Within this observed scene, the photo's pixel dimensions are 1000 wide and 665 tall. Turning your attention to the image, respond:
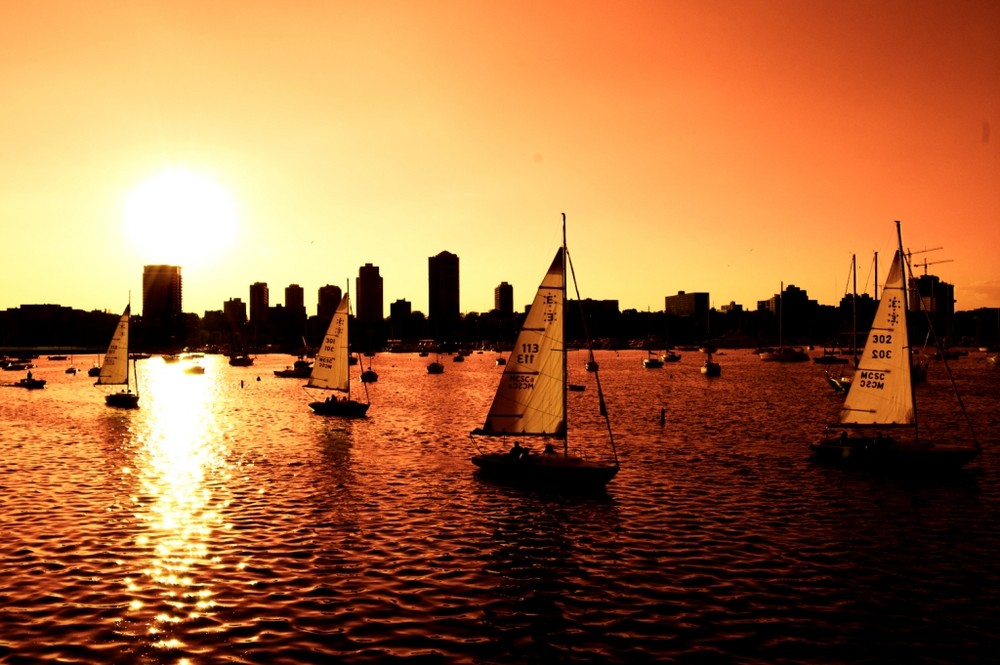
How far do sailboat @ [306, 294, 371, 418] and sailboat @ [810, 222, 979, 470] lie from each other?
4656 cm

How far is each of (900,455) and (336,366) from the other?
5192cm

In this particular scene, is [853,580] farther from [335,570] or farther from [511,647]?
[335,570]

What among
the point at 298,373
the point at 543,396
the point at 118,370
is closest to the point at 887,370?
the point at 543,396

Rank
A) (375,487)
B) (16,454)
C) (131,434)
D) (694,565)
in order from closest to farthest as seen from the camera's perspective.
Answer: (694,565)
(375,487)
(16,454)
(131,434)

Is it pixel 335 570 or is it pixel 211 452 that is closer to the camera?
pixel 335 570

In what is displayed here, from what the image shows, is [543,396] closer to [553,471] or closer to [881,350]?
[553,471]

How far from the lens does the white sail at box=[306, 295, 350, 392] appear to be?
238ft

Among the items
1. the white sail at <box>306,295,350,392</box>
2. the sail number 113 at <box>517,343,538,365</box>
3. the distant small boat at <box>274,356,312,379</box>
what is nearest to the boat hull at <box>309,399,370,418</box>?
the white sail at <box>306,295,350,392</box>

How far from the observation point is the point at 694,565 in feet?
88.8

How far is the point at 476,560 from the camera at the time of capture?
2806 centimetres

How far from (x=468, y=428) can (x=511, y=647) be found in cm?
5156

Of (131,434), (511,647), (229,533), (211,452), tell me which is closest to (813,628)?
(511,647)

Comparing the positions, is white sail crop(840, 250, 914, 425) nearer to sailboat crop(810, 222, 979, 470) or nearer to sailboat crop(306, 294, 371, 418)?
sailboat crop(810, 222, 979, 470)

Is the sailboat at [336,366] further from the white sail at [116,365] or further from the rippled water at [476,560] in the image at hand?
the white sail at [116,365]
